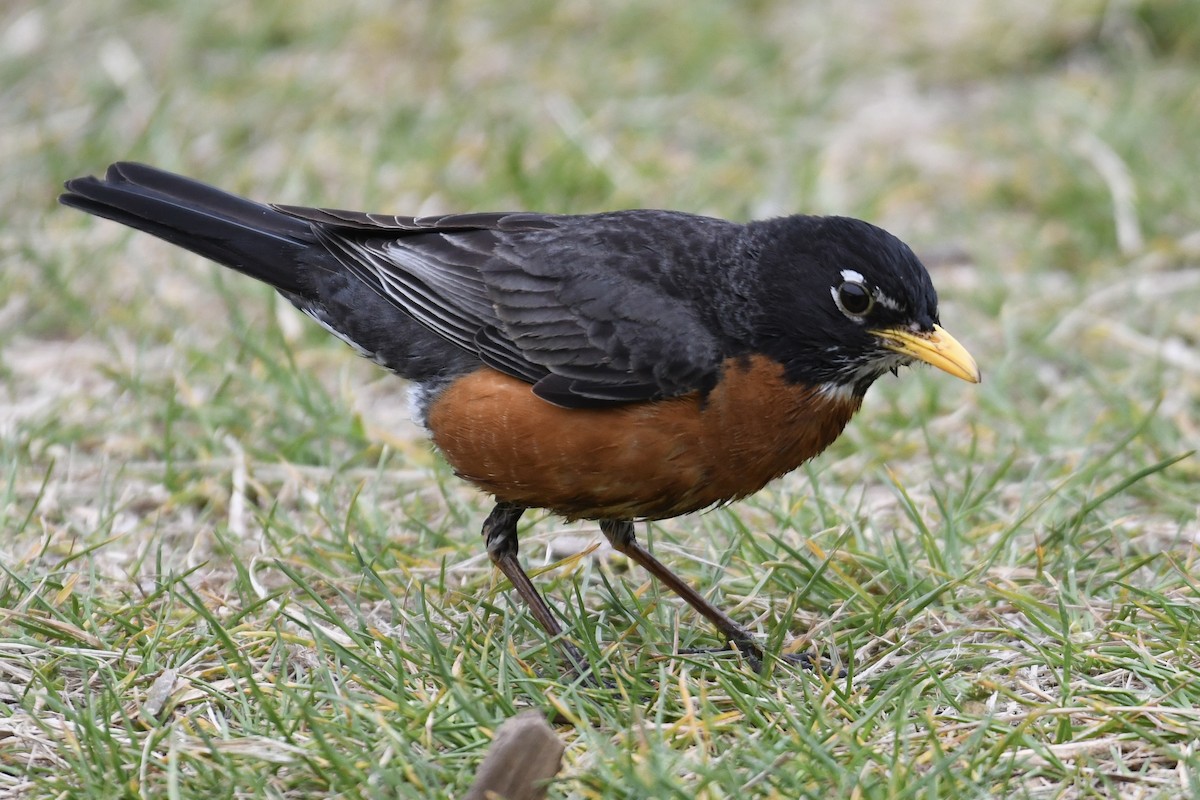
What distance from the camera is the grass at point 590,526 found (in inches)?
159

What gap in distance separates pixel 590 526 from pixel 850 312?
161cm

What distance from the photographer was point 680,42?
10.2 metres

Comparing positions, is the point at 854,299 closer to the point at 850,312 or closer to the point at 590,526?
the point at 850,312

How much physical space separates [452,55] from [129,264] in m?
3.23

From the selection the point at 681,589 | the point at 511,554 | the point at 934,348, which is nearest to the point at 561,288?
the point at 511,554

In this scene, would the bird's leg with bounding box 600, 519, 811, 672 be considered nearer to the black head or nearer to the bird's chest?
the bird's chest

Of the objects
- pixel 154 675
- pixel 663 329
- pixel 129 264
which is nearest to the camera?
pixel 154 675

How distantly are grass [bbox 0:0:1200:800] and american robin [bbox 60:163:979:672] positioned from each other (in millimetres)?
448

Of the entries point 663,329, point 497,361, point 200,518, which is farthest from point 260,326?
point 663,329

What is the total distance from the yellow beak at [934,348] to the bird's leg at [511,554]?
1.39m

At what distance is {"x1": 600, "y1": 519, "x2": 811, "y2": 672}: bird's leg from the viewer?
473cm

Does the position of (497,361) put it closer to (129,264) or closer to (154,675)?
(154,675)

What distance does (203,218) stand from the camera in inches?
216

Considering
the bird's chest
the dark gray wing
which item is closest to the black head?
the bird's chest
